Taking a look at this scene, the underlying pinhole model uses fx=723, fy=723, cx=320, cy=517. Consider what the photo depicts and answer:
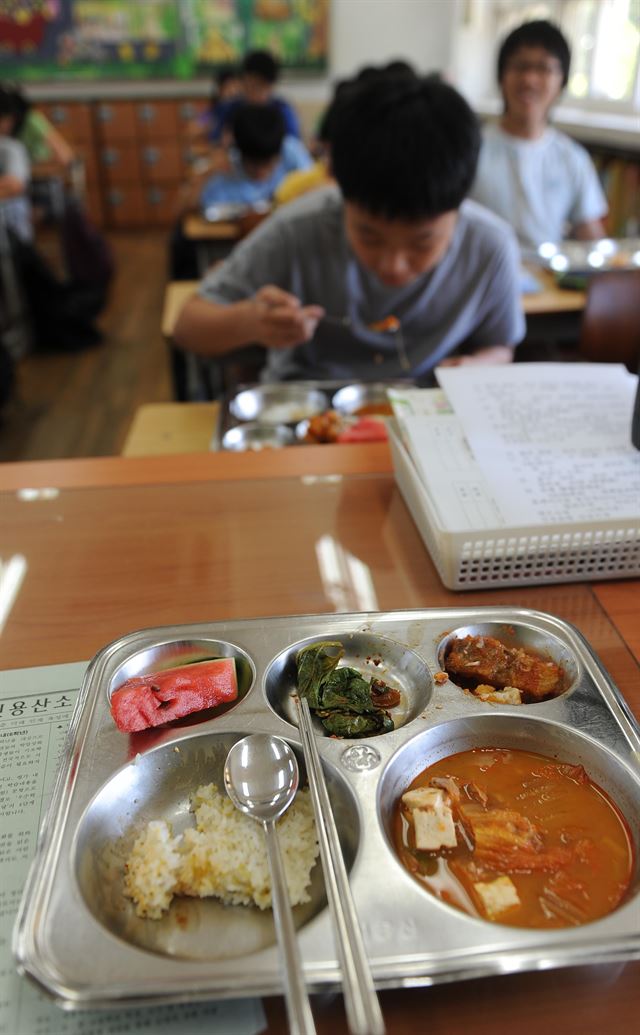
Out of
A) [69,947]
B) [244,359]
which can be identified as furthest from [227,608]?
[244,359]

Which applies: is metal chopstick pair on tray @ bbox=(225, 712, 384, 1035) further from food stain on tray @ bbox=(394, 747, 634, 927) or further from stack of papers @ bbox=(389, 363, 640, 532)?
stack of papers @ bbox=(389, 363, 640, 532)

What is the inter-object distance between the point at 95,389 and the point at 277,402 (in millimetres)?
2873

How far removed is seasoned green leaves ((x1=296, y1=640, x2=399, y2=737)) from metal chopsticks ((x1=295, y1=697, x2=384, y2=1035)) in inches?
2.1

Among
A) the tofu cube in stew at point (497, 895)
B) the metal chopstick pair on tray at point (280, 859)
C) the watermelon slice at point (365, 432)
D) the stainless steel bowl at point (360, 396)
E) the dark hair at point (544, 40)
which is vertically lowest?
the stainless steel bowl at point (360, 396)

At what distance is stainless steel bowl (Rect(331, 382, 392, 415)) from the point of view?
1.70 m

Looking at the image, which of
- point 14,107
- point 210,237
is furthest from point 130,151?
point 210,237

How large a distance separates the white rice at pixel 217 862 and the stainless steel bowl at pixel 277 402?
3.56 feet

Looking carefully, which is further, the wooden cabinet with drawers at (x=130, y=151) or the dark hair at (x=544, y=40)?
the wooden cabinet with drawers at (x=130, y=151)

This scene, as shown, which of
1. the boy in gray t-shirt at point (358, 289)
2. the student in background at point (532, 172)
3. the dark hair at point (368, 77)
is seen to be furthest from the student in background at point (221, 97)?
the boy in gray t-shirt at point (358, 289)

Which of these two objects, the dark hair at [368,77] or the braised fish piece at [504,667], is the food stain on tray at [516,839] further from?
the dark hair at [368,77]

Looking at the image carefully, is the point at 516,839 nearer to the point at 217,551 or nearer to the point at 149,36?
the point at 217,551

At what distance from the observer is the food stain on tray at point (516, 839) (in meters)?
0.60

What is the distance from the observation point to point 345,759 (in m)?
0.69

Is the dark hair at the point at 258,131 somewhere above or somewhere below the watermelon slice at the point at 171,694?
above
